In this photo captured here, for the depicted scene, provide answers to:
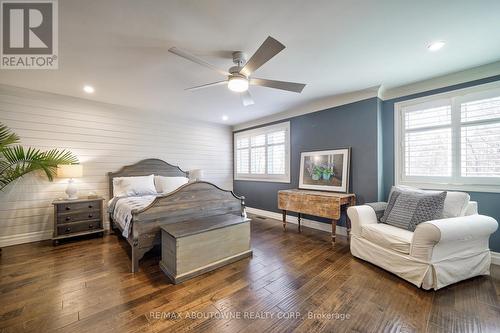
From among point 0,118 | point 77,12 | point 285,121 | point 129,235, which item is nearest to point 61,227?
point 129,235

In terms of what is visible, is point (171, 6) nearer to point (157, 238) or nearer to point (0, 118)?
point (157, 238)

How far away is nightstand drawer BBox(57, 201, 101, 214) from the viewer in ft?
10.7

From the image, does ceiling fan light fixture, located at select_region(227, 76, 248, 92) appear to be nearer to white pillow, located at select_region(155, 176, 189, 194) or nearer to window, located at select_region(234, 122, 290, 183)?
window, located at select_region(234, 122, 290, 183)

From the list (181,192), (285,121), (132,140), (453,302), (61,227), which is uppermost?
(285,121)

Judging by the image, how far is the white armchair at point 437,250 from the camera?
77.2 inches

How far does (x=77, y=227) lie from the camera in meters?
3.38

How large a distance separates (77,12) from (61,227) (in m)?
3.22

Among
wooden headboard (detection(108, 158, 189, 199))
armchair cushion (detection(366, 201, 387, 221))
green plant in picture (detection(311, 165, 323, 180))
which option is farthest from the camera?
wooden headboard (detection(108, 158, 189, 199))

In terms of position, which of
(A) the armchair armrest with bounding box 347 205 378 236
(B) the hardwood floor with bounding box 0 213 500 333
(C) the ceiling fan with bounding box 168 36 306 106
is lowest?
(B) the hardwood floor with bounding box 0 213 500 333

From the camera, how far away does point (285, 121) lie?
15.4 ft

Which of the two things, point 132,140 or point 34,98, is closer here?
point 34,98

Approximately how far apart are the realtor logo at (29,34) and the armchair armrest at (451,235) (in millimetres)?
3935

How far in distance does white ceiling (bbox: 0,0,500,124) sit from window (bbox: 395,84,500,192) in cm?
43

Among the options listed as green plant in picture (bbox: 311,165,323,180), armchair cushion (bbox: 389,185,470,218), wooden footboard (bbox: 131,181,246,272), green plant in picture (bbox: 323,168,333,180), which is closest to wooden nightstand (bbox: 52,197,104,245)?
wooden footboard (bbox: 131,181,246,272)
